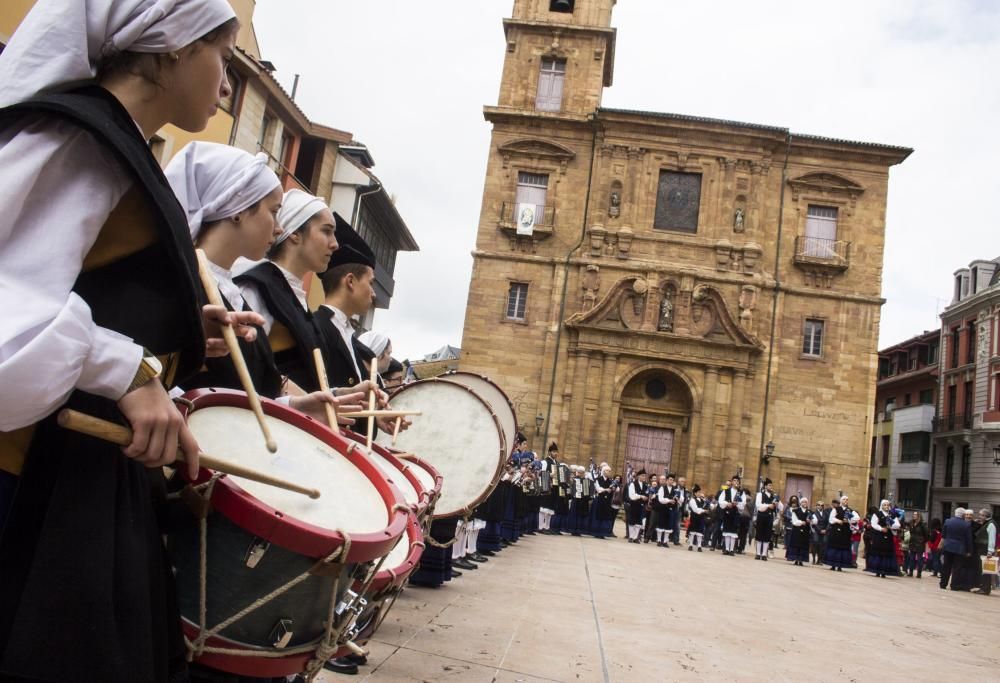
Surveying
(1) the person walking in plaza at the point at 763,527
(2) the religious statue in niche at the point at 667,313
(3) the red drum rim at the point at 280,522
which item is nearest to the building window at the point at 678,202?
(2) the religious statue in niche at the point at 667,313

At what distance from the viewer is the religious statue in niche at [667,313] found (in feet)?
102

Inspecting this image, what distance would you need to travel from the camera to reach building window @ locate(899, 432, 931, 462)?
50938 millimetres

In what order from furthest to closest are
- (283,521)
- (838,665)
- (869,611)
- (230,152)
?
(869,611) < (838,665) < (230,152) < (283,521)

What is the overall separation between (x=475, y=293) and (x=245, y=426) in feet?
97.6

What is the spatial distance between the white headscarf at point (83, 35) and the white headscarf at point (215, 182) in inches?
38.5

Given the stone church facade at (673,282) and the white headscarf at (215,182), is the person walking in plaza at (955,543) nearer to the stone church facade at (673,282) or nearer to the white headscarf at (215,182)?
the stone church facade at (673,282)

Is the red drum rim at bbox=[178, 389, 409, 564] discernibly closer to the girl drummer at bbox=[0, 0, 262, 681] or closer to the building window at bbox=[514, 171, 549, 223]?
the girl drummer at bbox=[0, 0, 262, 681]

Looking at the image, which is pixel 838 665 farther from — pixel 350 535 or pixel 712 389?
pixel 712 389

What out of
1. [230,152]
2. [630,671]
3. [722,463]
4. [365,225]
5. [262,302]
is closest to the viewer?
[230,152]

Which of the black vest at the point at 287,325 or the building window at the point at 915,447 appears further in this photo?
the building window at the point at 915,447

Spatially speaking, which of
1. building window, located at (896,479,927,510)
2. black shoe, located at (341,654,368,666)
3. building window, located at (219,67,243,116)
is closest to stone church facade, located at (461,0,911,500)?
building window, located at (219,67,243,116)

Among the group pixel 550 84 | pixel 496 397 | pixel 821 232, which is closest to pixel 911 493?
pixel 821 232

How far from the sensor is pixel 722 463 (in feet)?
98.6

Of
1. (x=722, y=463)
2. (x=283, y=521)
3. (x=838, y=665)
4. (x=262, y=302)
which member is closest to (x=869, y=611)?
(x=838, y=665)
